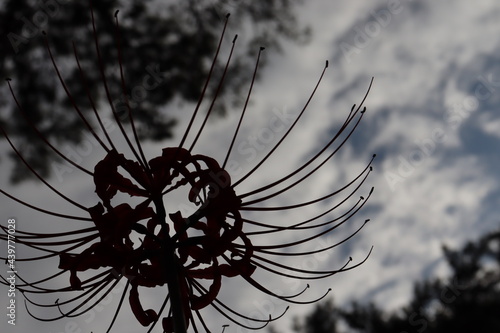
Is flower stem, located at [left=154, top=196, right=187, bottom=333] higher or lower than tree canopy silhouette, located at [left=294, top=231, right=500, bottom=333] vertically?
lower

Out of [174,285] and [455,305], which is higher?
[455,305]

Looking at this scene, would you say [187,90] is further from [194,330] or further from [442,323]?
[442,323]

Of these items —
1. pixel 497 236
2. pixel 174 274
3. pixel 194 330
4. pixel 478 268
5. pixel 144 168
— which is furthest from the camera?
pixel 478 268

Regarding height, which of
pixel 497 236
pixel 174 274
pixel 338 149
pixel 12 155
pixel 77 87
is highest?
pixel 497 236

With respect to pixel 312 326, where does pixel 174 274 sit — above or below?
below

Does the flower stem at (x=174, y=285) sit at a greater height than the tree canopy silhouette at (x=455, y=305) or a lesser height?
lesser

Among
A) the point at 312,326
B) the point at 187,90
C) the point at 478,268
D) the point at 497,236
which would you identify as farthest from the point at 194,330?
the point at 312,326

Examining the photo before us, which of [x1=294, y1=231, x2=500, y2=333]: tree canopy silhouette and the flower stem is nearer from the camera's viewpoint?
the flower stem

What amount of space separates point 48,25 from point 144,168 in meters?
3.49

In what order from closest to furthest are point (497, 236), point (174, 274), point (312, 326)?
point (174, 274), point (497, 236), point (312, 326)

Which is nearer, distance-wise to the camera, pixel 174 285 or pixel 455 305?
pixel 174 285

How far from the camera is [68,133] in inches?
165

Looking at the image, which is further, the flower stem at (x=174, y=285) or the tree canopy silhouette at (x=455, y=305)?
the tree canopy silhouette at (x=455, y=305)

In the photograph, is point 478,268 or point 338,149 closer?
point 338,149
